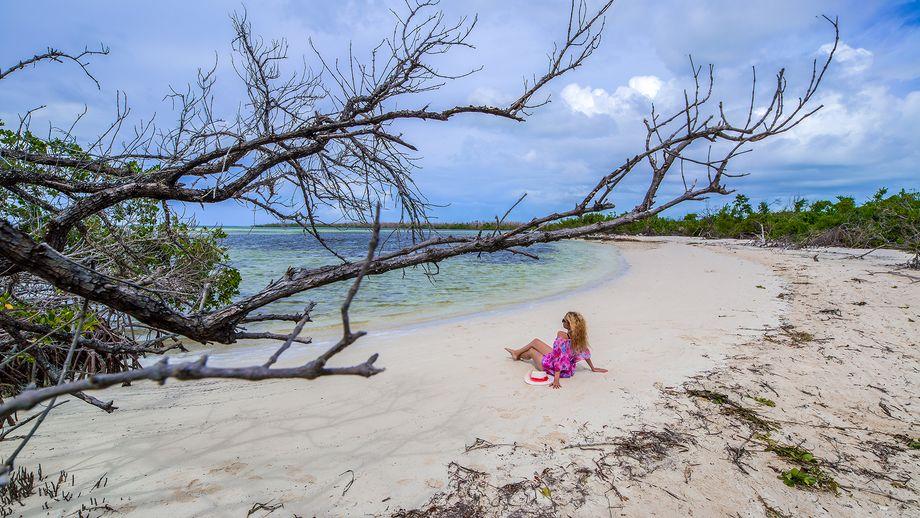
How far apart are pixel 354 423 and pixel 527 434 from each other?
183 centimetres

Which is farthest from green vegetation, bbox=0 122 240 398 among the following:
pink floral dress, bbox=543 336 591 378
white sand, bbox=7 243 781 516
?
pink floral dress, bbox=543 336 591 378

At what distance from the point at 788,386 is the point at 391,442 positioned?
4.57 m

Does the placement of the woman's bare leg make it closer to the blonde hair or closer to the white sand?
the white sand

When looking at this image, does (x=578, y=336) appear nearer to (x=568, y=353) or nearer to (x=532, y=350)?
(x=568, y=353)

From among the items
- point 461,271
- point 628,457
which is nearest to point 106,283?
point 628,457

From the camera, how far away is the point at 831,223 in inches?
1010

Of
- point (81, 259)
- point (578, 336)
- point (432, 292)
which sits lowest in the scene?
point (432, 292)

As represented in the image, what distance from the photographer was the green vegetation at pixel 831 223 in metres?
17.6

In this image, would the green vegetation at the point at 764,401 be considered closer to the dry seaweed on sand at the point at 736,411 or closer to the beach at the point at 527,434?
the beach at the point at 527,434

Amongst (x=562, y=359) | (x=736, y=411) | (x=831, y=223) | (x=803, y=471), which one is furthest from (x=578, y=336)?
(x=831, y=223)

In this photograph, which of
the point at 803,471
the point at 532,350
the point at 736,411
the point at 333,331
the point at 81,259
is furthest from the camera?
the point at 333,331

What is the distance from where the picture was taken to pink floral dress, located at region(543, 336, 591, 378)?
220 inches

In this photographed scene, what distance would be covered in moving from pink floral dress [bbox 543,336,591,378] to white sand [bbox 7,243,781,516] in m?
0.16

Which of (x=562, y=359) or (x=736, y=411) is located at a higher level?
(x=562, y=359)
